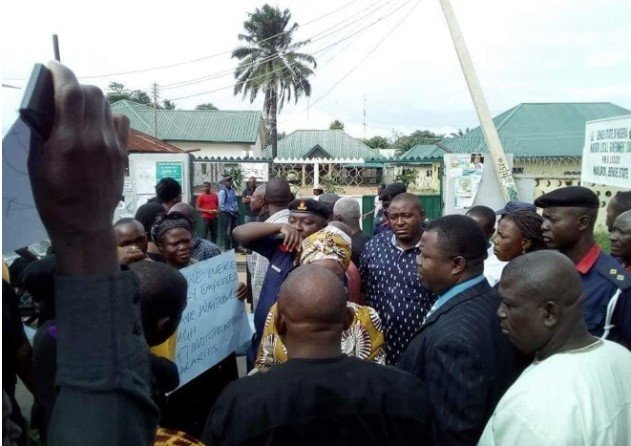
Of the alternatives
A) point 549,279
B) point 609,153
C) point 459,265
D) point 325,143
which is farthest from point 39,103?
point 325,143

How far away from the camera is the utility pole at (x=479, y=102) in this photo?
1067 cm

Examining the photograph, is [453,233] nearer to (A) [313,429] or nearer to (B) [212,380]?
(A) [313,429]

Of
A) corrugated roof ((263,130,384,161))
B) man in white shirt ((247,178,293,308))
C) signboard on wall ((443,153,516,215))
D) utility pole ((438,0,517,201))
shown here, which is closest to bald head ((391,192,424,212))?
man in white shirt ((247,178,293,308))

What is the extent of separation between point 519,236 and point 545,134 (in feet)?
109

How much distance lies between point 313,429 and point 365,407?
0.17 meters

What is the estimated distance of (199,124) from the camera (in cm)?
5341

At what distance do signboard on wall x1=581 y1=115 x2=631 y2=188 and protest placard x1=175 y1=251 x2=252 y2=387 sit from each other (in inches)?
240

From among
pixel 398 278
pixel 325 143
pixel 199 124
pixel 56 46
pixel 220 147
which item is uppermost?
pixel 199 124

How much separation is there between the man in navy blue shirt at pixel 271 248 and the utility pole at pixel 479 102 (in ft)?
24.3

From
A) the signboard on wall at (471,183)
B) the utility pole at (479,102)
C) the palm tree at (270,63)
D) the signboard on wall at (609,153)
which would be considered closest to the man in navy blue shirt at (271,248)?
the signboard on wall at (609,153)

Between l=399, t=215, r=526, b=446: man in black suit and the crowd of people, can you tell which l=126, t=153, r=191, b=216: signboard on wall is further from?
l=399, t=215, r=526, b=446: man in black suit

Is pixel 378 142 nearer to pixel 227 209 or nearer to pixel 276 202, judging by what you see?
pixel 227 209

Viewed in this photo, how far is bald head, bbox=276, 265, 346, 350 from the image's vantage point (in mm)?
1945

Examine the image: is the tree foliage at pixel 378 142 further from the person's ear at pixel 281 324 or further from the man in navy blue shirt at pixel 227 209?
the person's ear at pixel 281 324
